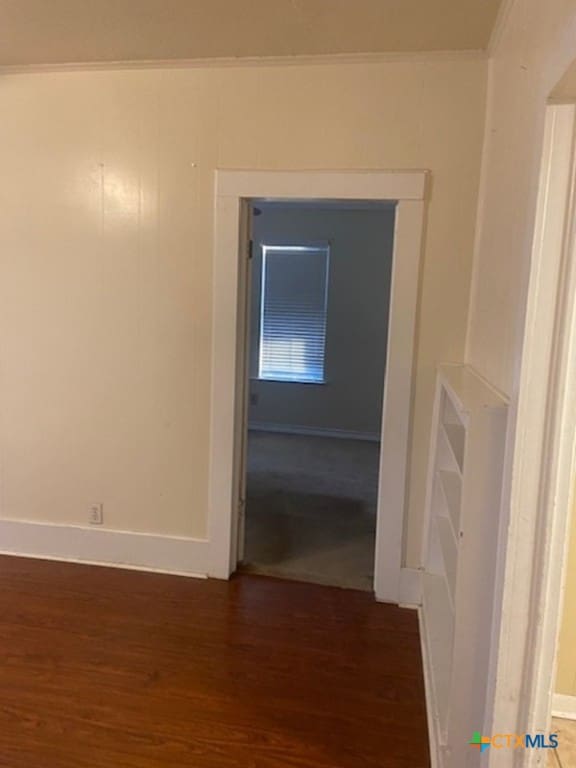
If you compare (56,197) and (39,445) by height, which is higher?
(56,197)

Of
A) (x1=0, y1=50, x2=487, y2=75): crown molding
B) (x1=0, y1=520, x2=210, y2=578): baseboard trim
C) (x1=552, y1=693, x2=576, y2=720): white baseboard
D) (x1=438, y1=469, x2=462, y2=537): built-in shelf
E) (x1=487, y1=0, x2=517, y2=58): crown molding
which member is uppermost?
(x1=0, y1=50, x2=487, y2=75): crown molding

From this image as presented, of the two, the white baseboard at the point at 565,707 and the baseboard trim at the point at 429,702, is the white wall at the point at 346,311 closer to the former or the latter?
the baseboard trim at the point at 429,702

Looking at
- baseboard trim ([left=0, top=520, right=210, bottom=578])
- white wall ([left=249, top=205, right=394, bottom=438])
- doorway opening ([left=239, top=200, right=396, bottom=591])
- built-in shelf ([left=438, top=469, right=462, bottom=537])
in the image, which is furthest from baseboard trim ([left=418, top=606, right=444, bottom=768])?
white wall ([left=249, top=205, right=394, bottom=438])

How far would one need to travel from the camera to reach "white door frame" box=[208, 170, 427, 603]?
7.84 feet

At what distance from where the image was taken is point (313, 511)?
373 cm

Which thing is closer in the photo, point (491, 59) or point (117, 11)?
point (117, 11)

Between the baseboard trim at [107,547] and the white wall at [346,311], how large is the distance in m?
3.49

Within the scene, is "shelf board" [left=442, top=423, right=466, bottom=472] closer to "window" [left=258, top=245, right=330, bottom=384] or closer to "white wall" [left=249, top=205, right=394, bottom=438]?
"white wall" [left=249, top=205, right=394, bottom=438]

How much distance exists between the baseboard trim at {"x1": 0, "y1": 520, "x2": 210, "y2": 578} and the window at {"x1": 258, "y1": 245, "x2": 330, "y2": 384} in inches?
140

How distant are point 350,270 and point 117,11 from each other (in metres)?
4.00

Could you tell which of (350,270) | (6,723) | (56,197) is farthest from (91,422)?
(350,270)

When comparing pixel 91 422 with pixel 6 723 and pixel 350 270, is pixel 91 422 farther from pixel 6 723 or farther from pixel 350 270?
pixel 350 270

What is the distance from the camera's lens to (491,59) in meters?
2.20

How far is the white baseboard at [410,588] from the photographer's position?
258 centimetres
